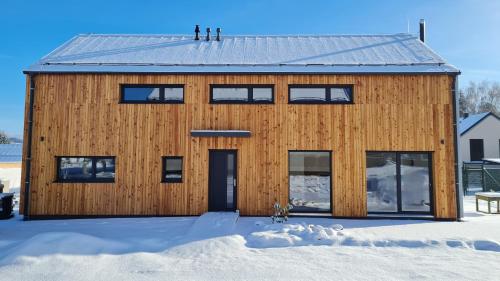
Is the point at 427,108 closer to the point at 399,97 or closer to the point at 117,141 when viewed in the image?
the point at 399,97

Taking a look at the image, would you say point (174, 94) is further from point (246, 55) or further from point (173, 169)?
point (246, 55)

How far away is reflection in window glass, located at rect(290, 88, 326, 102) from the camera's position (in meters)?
10.3

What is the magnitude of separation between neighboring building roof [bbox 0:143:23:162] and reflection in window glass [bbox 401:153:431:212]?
1184 inches

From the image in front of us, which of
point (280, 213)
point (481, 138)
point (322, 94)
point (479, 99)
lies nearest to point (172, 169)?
point (280, 213)

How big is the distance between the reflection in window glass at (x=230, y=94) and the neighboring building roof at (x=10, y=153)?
24.5 metres

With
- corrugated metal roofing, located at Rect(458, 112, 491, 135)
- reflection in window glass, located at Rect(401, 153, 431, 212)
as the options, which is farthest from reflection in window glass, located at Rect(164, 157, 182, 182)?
corrugated metal roofing, located at Rect(458, 112, 491, 135)


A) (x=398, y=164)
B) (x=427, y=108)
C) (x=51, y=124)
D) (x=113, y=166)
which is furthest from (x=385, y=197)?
(x=51, y=124)

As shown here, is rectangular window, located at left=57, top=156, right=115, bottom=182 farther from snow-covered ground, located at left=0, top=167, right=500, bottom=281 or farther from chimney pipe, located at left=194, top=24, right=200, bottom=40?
chimney pipe, located at left=194, top=24, right=200, bottom=40

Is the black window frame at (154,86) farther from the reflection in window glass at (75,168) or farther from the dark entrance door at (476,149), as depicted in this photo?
the dark entrance door at (476,149)

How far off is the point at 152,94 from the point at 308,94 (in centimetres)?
573

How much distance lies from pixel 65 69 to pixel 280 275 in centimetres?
1017

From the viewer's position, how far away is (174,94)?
34.2 ft

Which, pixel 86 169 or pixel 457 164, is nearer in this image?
pixel 457 164

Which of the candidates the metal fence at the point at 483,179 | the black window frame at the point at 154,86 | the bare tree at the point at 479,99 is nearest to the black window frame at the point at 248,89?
the black window frame at the point at 154,86
